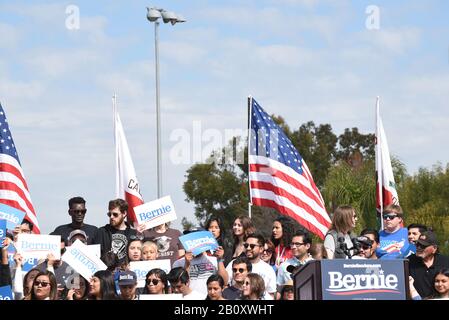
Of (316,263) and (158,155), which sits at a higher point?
(158,155)

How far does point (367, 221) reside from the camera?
45.2m

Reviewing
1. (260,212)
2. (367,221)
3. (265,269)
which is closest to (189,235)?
(265,269)

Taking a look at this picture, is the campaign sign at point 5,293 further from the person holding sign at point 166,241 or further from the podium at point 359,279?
the podium at point 359,279

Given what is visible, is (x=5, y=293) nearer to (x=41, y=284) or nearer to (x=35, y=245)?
(x=41, y=284)

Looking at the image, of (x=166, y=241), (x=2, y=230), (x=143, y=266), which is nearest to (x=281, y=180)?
(x=166, y=241)

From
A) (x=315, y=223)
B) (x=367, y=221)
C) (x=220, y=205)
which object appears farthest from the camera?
(x=220, y=205)

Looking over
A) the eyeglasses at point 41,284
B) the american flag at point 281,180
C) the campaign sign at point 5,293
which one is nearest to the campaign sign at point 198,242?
the eyeglasses at point 41,284

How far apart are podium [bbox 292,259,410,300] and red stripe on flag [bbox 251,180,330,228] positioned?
31.8ft

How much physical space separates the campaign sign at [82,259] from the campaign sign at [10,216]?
114 cm

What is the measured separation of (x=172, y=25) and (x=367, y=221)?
1983 cm

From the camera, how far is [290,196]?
57.9ft

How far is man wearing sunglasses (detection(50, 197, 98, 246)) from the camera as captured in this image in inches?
527
